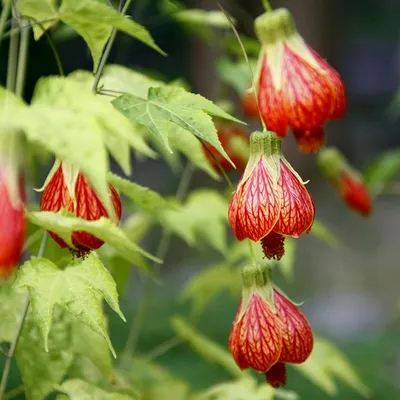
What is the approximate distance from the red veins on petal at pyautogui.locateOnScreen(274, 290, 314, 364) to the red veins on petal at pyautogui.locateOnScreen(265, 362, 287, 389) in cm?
2

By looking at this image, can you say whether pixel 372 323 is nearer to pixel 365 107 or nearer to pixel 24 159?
pixel 24 159

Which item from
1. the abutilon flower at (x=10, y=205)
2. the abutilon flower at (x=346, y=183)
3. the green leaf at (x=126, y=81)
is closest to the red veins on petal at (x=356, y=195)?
the abutilon flower at (x=346, y=183)

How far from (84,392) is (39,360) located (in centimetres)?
7

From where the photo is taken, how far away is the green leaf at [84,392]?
1.09 metres

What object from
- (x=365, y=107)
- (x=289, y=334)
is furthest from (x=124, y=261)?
(x=365, y=107)

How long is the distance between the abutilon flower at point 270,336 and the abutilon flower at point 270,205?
9cm

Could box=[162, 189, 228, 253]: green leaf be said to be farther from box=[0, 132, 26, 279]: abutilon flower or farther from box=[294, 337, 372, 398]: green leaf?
box=[0, 132, 26, 279]: abutilon flower

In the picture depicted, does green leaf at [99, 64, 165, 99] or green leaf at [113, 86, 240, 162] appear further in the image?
green leaf at [99, 64, 165, 99]

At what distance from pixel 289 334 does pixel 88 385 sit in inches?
10.1

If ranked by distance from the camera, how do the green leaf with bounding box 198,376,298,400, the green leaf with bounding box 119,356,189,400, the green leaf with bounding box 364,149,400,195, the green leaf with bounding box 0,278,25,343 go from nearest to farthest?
the green leaf with bounding box 0,278,25,343 < the green leaf with bounding box 198,376,298,400 < the green leaf with bounding box 119,356,189,400 < the green leaf with bounding box 364,149,400,195

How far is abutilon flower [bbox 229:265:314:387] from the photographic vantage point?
40.3 inches

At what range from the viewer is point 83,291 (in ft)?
3.11

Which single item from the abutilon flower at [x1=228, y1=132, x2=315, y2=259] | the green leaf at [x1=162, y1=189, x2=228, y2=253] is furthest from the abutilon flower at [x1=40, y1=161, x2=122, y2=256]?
the green leaf at [x1=162, y1=189, x2=228, y2=253]

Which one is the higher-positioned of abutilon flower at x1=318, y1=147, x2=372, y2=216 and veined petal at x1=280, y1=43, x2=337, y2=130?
veined petal at x1=280, y1=43, x2=337, y2=130
